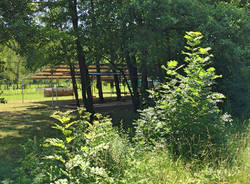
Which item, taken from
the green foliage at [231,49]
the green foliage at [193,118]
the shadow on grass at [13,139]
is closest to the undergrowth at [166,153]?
the green foliage at [193,118]

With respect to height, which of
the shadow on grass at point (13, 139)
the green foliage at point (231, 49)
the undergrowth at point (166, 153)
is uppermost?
the green foliage at point (231, 49)

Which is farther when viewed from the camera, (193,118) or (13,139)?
(13,139)

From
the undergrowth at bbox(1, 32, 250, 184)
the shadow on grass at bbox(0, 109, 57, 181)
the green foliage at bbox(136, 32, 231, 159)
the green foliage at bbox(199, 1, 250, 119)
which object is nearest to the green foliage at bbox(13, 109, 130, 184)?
the undergrowth at bbox(1, 32, 250, 184)

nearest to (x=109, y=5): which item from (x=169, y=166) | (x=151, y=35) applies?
(x=151, y=35)

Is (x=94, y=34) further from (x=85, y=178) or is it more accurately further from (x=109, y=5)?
A: (x=85, y=178)

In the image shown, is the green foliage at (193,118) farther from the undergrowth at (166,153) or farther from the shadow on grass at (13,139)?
the shadow on grass at (13,139)

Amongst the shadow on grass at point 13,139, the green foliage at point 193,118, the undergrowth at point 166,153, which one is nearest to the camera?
the undergrowth at point 166,153

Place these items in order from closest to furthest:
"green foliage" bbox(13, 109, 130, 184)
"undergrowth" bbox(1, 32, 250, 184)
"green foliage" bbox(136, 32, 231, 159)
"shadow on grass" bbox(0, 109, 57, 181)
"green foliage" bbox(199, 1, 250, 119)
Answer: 1. "green foliage" bbox(13, 109, 130, 184)
2. "undergrowth" bbox(1, 32, 250, 184)
3. "green foliage" bbox(136, 32, 231, 159)
4. "shadow on grass" bbox(0, 109, 57, 181)
5. "green foliage" bbox(199, 1, 250, 119)

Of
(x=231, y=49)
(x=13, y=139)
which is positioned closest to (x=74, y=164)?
(x=13, y=139)

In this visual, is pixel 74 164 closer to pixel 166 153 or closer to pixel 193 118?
pixel 166 153

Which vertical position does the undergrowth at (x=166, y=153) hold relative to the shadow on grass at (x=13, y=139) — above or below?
above

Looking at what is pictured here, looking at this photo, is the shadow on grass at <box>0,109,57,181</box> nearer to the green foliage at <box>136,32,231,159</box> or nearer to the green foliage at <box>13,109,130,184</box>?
the green foliage at <box>13,109,130,184</box>

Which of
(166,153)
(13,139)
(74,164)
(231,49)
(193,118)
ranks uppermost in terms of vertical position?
(231,49)

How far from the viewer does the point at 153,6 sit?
8594 mm
